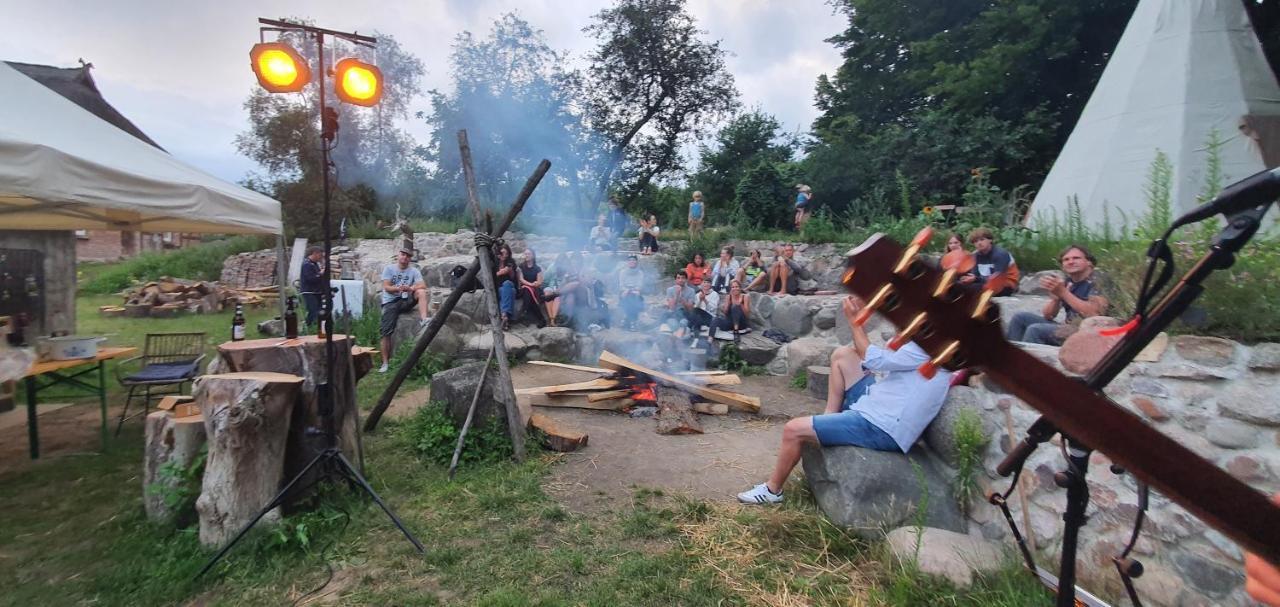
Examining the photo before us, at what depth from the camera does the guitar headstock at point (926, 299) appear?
1041 millimetres

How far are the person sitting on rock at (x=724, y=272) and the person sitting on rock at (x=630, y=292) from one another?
1.37 metres

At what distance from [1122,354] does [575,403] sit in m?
5.30

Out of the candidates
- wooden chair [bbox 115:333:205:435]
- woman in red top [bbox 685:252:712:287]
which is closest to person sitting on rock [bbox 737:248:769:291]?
woman in red top [bbox 685:252:712:287]

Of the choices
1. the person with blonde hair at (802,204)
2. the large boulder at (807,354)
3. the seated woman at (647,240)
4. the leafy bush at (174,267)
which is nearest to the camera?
the large boulder at (807,354)

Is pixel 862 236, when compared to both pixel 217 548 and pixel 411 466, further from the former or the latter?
pixel 217 548

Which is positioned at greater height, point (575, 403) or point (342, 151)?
point (342, 151)

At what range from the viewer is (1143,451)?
3.46ft

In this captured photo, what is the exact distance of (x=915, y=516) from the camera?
3098 millimetres

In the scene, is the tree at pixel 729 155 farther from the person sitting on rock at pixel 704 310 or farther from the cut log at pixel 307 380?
the cut log at pixel 307 380

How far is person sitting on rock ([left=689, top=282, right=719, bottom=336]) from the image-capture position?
8797 mm

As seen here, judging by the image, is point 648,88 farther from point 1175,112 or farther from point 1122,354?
point 1122,354

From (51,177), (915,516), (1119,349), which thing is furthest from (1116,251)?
(51,177)

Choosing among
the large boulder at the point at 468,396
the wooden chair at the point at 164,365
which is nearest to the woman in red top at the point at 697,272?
the large boulder at the point at 468,396

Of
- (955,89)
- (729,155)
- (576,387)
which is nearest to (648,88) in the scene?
(729,155)
